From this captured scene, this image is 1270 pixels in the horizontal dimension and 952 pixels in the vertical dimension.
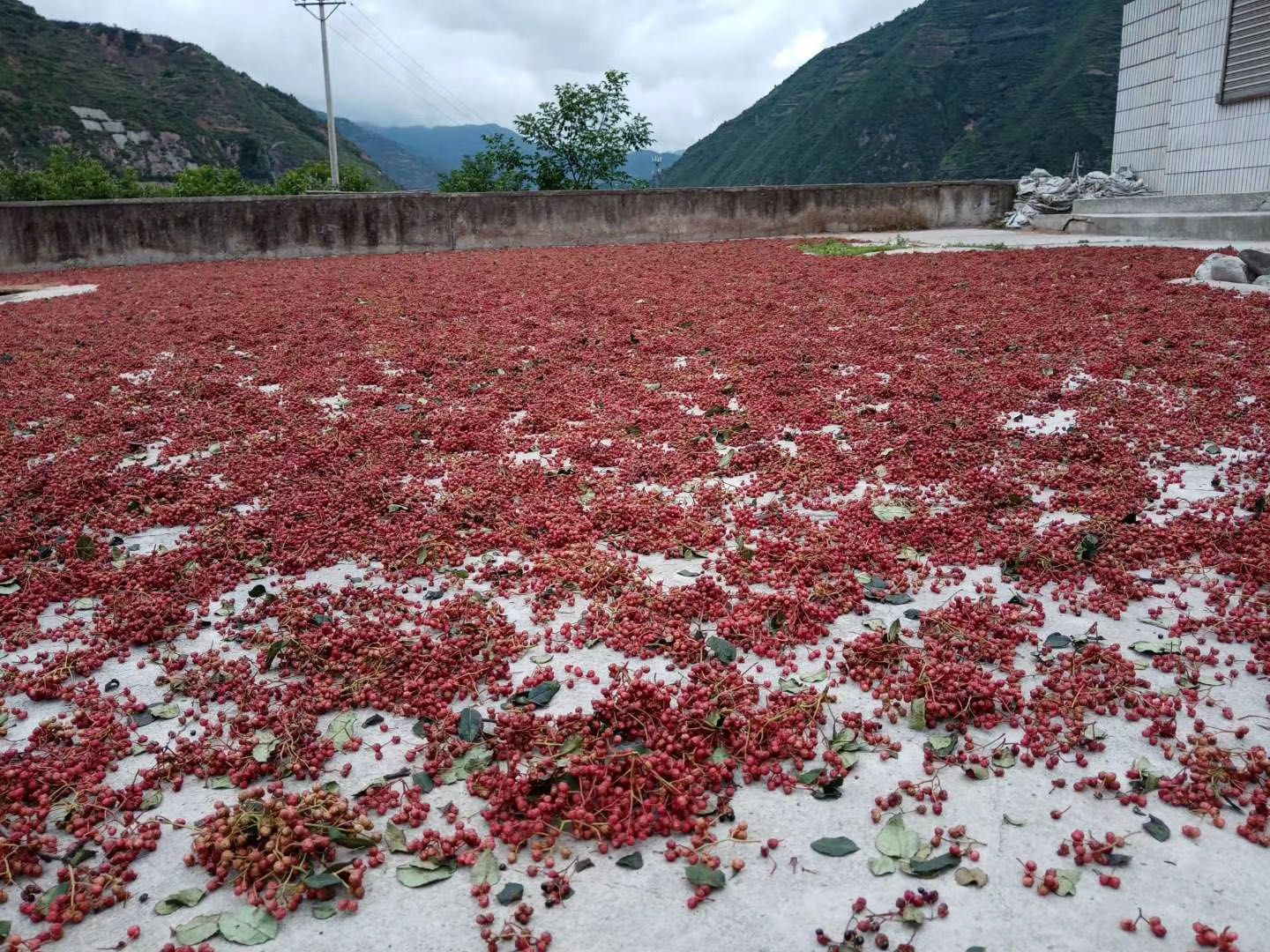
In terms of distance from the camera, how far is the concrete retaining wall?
45.0ft

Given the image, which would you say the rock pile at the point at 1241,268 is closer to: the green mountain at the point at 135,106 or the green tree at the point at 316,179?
the green tree at the point at 316,179

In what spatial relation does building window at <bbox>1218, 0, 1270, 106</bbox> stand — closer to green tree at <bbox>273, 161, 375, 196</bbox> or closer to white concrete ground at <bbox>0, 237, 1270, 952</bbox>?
white concrete ground at <bbox>0, 237, 1270, 952</bbox>

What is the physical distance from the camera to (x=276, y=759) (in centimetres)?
200

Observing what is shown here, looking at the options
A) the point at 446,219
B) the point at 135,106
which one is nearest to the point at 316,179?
the point at 446,219

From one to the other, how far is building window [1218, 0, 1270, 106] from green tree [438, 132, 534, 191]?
662 inches

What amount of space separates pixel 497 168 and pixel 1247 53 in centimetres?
1850

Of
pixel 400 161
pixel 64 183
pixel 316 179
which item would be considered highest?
pixel 400 161

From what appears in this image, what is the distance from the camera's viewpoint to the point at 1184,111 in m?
14.4

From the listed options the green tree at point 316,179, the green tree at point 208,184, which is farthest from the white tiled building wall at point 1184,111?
the green tree at point 208,184

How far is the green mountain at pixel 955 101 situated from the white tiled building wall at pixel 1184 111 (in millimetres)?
32202

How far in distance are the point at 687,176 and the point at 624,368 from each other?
8504 centimetres

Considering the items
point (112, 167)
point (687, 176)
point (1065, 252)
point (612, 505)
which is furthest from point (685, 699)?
point (687, 176)

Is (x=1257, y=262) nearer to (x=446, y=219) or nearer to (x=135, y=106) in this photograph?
(x=446, y=219)

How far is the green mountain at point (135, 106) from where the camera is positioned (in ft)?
159
